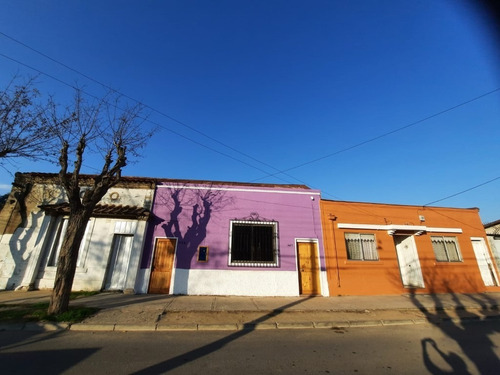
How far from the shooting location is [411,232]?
12.6m

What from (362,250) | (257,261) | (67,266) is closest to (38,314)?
(67,266)

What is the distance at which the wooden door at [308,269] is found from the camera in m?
11.0

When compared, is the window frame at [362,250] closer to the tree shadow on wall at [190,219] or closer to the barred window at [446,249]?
the barred window at [446,249]

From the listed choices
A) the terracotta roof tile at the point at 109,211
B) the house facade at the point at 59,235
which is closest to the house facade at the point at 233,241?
the terracotta roof tile at the point at 109,211

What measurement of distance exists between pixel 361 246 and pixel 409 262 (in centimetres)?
325

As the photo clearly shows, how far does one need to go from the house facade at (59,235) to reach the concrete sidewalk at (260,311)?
3.09 ft

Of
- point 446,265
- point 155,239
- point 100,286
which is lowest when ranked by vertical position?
point 100,286

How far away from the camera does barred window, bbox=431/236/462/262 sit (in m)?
12.8

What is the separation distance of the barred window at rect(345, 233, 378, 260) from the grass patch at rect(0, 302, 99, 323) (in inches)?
431

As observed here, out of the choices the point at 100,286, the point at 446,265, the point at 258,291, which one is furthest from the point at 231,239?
the point at 446,265

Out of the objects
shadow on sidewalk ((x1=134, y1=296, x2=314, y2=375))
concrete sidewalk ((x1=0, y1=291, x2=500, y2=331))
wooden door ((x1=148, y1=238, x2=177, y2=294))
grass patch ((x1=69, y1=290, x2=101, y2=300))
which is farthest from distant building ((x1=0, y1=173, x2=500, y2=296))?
shadow on sidewalk ((x1=134, y1=296, x2=314, y2=375))

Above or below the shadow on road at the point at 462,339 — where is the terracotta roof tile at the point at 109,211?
above

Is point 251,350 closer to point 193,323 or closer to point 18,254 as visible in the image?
point 193,323

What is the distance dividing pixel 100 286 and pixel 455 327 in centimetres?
1290
